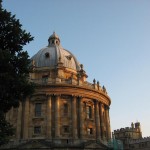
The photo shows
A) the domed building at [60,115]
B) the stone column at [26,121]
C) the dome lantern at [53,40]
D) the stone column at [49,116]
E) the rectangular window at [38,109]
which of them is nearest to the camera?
the domed building at [60,115]

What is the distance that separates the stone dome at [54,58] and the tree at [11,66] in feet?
102

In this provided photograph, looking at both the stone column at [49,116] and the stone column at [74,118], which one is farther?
the stone column at [74,118]

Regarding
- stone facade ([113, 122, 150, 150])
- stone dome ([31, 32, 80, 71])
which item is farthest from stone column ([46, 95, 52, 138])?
stone facade ([113, 122, 150, 150])

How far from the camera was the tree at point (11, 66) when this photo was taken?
19.6 m

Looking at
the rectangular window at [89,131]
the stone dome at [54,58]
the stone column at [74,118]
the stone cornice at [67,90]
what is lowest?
the rectangular window at [89,131]

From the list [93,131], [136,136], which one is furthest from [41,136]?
[136,136]

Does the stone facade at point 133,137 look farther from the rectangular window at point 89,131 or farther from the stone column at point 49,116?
the stone column at point 49,116

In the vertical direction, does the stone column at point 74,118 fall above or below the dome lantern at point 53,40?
below

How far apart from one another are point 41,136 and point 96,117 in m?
10.3

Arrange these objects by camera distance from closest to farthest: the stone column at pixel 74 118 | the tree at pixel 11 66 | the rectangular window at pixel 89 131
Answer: the tree at pixel 11 66, the stone column at pixel 74 118, the rectangular window at pixel 89 131

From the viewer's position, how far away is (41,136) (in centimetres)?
4397

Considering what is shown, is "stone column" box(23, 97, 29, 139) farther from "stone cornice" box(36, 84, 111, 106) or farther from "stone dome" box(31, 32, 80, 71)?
"stone dome" box(31, 32, 80, 71)

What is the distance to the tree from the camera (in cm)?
1958

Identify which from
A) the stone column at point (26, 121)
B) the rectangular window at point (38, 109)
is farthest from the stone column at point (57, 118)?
the stone column at point (26, 121)
